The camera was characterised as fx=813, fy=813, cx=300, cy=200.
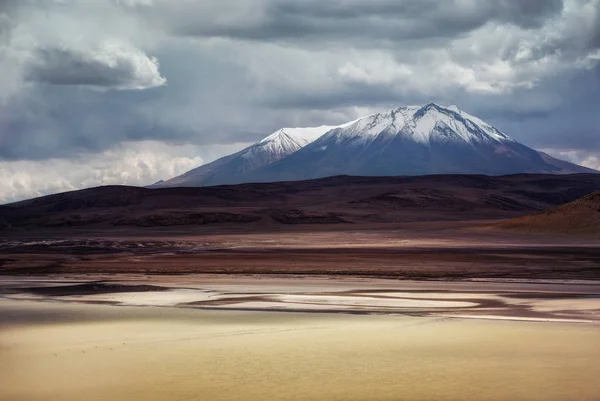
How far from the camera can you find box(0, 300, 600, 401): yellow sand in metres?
17.4

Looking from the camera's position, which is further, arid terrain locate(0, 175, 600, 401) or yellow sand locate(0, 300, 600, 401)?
arid terrain locate(0, 175, 600, 401)

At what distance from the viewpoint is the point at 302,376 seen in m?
18.9

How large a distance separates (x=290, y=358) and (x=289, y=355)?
1.23 ft

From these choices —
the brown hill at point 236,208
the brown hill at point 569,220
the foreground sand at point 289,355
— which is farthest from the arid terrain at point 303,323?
the brown hill at point 236,208

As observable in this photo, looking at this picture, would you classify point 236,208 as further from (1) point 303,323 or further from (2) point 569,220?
(1) point 303,323

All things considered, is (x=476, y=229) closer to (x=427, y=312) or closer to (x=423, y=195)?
(x=427, y=312)

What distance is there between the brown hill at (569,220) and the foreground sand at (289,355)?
49.8 meters

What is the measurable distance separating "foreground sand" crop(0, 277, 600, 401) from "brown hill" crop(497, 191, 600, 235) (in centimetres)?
4982

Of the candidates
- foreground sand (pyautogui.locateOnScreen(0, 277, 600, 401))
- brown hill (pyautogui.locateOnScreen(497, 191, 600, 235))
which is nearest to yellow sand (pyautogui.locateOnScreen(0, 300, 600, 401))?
foreground sand (pyautogui.locateOnScreen(0, 277, 600, 401))

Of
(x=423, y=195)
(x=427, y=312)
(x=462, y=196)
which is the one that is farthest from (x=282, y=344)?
(x=462, y=196)

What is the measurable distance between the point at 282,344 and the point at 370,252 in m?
37.6

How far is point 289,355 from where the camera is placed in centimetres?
2133

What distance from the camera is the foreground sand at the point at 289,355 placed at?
57.4 ft

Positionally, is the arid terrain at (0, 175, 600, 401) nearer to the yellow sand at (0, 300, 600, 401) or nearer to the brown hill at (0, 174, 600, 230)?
the yellow sand at (0, 300, 600, 401)
